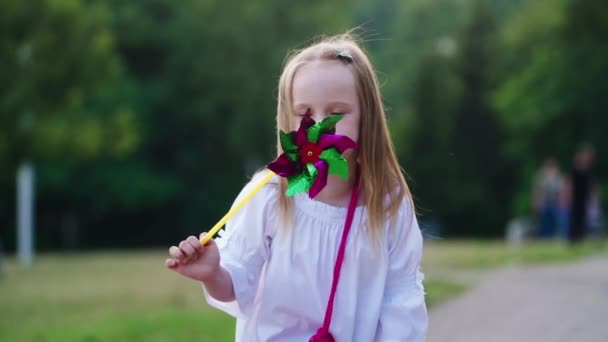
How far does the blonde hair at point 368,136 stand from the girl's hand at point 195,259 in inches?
13.3

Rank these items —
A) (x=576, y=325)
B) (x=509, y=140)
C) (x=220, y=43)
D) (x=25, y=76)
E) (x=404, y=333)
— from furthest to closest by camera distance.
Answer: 1. (x=509, y=140)
2. (x=220, y=43)
3. (x=25, y=76)
4. (x=576, y=325)
5. (x=404, y=333)

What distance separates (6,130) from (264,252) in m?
19.9

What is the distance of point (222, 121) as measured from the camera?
45.8m

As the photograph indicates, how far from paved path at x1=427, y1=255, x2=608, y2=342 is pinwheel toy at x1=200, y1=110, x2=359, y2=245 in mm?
5227

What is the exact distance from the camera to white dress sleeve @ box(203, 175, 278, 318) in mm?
3631

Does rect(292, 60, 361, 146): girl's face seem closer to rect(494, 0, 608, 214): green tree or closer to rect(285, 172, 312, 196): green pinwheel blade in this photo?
rect(285, 172, 312, 196): green pinwheel blade

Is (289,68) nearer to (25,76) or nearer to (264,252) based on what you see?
(264,252)

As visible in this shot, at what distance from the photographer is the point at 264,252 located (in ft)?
12.1

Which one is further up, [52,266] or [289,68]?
[289,68]

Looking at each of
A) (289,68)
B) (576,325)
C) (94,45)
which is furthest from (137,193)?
(289,68)

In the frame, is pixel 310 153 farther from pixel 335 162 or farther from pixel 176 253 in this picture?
pixel 176 253

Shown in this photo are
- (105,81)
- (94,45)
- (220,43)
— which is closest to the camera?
(94,45)

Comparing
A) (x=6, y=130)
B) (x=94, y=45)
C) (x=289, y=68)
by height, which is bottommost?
(x=6, y=130)

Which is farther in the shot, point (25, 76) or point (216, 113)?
point (216, 113)
